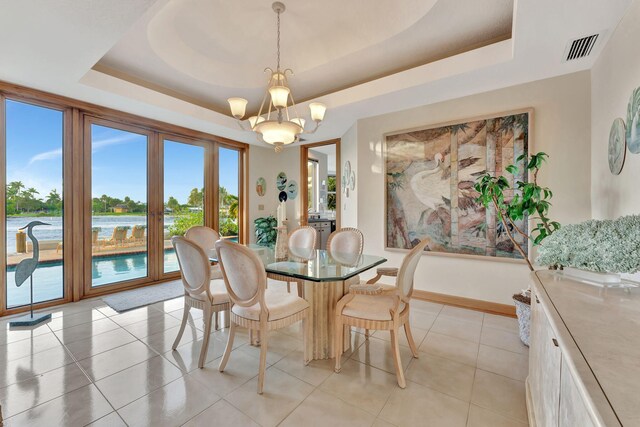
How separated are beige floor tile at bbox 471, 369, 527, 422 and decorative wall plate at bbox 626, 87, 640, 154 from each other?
1.62m

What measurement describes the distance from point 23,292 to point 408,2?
507 centimetres

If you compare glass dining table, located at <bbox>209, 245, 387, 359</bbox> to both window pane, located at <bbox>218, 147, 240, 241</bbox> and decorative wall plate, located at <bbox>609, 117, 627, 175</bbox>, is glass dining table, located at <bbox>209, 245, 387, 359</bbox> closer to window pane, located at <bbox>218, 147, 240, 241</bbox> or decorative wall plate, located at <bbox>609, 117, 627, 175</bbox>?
decorative wall plate, located at <bbox>609, 117, 627, 175</bbox>

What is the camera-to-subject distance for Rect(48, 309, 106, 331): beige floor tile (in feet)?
8.82

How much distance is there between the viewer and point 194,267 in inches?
82.1

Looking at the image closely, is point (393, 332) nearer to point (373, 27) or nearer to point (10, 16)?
point (373, 27)

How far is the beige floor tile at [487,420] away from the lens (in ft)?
4.84

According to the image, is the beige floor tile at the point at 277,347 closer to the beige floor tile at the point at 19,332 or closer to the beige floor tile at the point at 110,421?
the beige floor tile at the point at 110,421

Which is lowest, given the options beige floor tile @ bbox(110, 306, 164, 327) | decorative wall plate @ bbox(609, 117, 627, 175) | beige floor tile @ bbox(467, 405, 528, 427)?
beige floor tile @ bbox(467, 405, 528, 427)

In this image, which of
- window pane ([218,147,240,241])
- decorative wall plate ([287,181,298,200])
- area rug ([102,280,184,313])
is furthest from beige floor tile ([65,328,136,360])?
decorative wall plate ([287,181,298,200])

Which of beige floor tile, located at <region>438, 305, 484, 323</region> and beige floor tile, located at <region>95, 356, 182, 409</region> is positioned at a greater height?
beige floor tile, located at <region>438, 305, 484, 323</region>

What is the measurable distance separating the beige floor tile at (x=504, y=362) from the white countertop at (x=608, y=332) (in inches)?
42.0

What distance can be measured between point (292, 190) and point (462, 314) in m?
3.94

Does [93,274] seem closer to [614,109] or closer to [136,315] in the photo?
[136,315]

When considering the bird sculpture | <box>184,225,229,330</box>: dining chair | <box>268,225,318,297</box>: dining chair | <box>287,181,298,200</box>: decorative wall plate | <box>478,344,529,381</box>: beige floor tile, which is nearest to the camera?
<box>478,344,529,381</box>: beige floor tile
